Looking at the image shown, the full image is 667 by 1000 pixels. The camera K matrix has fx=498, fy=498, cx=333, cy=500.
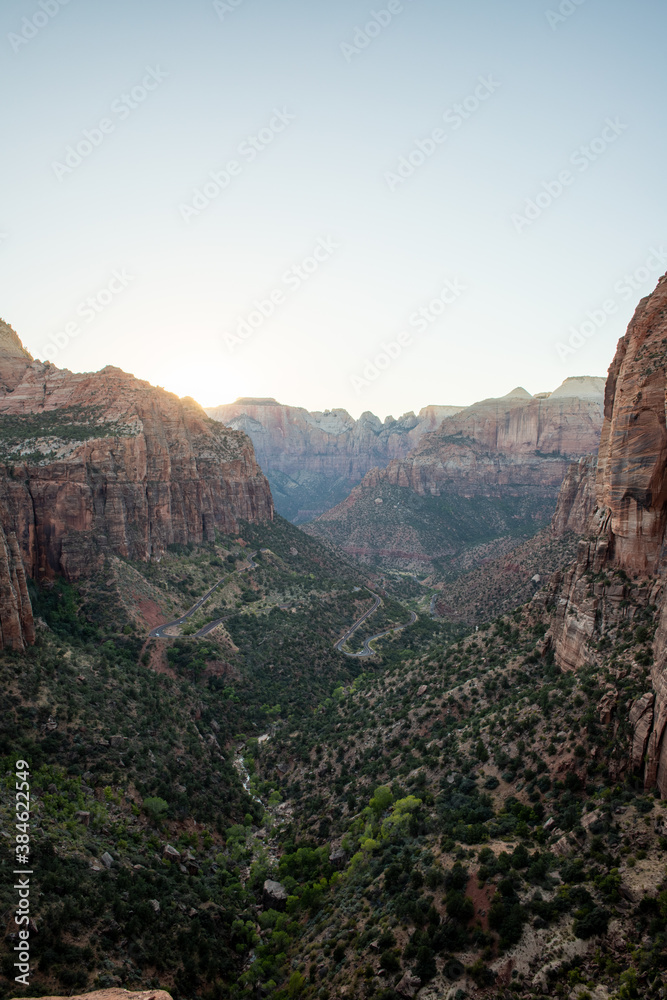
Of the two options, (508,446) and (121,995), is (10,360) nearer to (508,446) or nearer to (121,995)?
(121,995)

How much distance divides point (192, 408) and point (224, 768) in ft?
224

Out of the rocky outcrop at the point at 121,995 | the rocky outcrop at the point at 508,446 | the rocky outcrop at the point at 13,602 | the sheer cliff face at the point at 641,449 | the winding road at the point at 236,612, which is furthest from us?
the rocky outcrop at the point at 508,446

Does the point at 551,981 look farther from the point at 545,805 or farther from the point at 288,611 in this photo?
the point at 288,611

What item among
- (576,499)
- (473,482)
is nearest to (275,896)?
(576,499)

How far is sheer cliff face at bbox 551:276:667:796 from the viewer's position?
30.1 metres

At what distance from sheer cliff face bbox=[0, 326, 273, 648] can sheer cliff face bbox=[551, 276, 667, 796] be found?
4231 centimetres

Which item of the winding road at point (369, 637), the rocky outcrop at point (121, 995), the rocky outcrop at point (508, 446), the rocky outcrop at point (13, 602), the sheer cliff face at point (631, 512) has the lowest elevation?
the winding road at point (369, 637)

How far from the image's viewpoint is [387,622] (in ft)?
281

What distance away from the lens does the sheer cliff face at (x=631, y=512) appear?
3009 cm

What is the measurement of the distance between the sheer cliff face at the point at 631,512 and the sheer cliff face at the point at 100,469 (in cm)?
4231

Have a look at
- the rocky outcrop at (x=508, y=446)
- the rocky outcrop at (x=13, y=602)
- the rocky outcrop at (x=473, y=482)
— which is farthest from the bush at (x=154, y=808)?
the rocky outcrop at (x=508, y=446)

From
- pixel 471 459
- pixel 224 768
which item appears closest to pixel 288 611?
pixel 224 768

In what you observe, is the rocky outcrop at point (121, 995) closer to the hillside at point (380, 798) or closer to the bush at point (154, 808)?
the hillside at point (380, 798)

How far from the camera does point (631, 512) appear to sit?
31.7m
